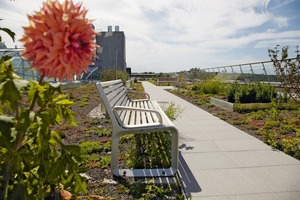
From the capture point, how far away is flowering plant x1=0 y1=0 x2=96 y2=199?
1.02 metres

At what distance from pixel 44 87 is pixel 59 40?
1.42 ft

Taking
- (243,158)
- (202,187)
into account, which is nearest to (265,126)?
(243,158)

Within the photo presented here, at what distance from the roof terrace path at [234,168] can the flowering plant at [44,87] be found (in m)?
1.82

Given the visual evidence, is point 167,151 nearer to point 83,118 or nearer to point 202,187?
Answer: point 202,187

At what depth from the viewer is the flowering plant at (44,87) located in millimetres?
1022

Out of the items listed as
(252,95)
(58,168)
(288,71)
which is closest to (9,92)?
(58,168)

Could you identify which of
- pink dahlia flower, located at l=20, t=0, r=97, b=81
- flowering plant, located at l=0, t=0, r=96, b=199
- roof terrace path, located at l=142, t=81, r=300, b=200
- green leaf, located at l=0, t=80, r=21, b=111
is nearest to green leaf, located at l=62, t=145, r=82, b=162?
flowering plant, located at l=0, t=0, r=96, b=199

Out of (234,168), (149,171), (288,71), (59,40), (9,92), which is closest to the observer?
(59,40)

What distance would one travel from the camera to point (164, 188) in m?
3.17

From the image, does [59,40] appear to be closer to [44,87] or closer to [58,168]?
[44,87]

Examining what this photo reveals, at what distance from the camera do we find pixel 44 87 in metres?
1.36

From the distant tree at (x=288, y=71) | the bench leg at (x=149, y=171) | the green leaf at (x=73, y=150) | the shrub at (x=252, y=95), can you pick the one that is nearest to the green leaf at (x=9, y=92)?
the green leaf at (x=73, y=150)

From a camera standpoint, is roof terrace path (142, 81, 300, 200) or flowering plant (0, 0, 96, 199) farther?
roof terrace path (142, 81, 300, 200)

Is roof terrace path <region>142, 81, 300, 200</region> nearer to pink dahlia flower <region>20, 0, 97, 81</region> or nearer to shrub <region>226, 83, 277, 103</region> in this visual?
pink dahlia flower <region>20, 0, 97, 81</region>
